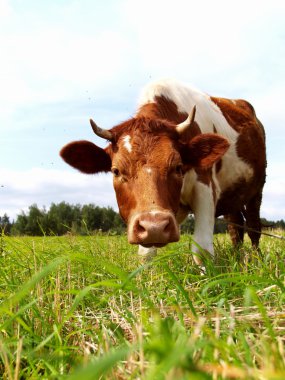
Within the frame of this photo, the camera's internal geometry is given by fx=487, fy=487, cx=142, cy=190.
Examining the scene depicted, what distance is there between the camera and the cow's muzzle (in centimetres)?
400

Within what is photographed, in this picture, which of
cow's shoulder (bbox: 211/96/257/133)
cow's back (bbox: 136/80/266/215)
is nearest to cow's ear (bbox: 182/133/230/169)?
cow's back (bbox: 136/80/266/215)

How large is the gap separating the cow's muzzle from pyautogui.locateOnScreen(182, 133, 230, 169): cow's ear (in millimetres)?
1542

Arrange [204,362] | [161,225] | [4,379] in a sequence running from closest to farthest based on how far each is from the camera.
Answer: [204,362]
[4,379]
[161,225]

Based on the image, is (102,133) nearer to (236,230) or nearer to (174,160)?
(174,160)

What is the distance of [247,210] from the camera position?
32.7 feet

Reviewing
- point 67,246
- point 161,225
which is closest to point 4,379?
point 161,225

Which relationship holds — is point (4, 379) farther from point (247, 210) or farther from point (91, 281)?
point (247, 210)

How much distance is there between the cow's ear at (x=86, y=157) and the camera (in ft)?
19.2

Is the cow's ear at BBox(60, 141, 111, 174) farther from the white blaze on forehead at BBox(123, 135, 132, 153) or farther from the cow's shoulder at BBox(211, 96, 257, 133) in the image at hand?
the cow's shoulder at BBox(211, 96, 257, 133)

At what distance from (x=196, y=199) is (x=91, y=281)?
8.88 ft

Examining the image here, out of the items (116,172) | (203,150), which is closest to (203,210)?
(203,150)

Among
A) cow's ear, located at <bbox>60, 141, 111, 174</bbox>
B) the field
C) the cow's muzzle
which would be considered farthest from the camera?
cow's ear, located at <bbox>60, 141, 111, 174</bbox>

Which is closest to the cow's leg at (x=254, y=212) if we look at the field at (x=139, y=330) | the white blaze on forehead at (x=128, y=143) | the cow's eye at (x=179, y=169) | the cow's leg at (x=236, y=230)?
the cow's leg at (x=236, y=230)

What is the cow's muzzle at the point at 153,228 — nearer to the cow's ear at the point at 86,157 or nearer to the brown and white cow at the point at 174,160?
the brown and white cow at the point at 174,160
